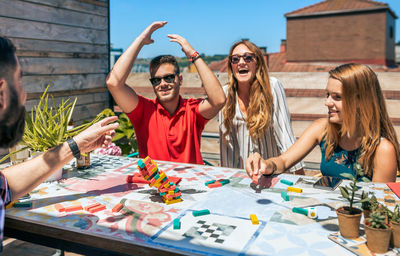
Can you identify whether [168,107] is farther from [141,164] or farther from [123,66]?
[141,164]

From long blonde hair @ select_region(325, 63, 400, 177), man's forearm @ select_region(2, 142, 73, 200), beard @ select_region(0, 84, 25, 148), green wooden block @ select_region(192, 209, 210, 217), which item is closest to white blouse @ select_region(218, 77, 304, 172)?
long blonde hair @ select_region(325, 63, 400, 177)

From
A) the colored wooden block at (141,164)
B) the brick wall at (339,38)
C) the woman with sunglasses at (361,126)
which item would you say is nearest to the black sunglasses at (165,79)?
the woman with sunglasses at (361,126)

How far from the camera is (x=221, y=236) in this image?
149 cm

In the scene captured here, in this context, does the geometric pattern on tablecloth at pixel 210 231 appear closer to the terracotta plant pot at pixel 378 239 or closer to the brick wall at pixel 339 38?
the terracotta plant pot at pixel 378 239

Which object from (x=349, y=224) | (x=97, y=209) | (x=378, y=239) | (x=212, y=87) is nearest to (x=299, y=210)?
(x=349, y=224)

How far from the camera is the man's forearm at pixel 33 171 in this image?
1757mm

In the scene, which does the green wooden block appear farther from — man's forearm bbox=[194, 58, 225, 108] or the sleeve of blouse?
the sleeve of blouse

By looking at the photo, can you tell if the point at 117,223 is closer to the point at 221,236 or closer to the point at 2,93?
the point at 221,236

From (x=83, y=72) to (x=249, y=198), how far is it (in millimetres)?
4365

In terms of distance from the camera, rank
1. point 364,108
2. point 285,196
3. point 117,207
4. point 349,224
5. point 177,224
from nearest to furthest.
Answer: point 349,224, point 177,224, point 117,207, point 285,196, point 364,108

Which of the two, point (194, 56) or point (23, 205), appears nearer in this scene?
point (23, 205)

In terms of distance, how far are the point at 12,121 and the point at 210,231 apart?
915mm

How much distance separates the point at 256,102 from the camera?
335 cm

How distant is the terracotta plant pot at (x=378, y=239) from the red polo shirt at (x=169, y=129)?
6.23 ft
